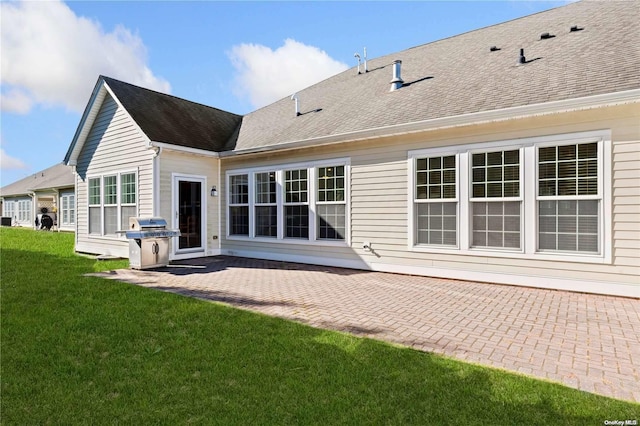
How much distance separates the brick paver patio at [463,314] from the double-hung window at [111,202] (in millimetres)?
3293

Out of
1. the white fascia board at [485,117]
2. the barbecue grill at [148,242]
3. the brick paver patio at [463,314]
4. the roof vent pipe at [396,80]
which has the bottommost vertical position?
the brick paver patio at [463,314]

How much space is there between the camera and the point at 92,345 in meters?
3.76

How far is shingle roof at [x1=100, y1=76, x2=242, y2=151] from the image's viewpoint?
10227mm

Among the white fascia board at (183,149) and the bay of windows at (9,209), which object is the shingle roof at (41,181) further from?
the white fascia board at (183,149)

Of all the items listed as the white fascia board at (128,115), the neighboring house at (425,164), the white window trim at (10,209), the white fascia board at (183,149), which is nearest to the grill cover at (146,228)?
the neighboring house at (425,164)

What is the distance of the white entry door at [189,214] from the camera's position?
1022cm

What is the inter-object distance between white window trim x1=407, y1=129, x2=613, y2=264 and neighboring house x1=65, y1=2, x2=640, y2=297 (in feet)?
0.07

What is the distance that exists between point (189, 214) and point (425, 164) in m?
7.21

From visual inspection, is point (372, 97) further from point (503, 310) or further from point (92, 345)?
point (92, 345)

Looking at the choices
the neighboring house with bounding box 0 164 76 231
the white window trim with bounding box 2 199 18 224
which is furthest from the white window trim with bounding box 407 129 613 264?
the white window trim with bounding box 2 199 18 224

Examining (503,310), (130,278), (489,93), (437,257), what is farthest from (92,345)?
(489,93)

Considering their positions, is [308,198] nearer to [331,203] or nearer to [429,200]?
[331,203]

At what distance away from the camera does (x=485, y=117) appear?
6.64 m

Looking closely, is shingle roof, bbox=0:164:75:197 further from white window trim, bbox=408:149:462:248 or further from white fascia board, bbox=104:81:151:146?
white window trim, bbox=408:149:462:248
